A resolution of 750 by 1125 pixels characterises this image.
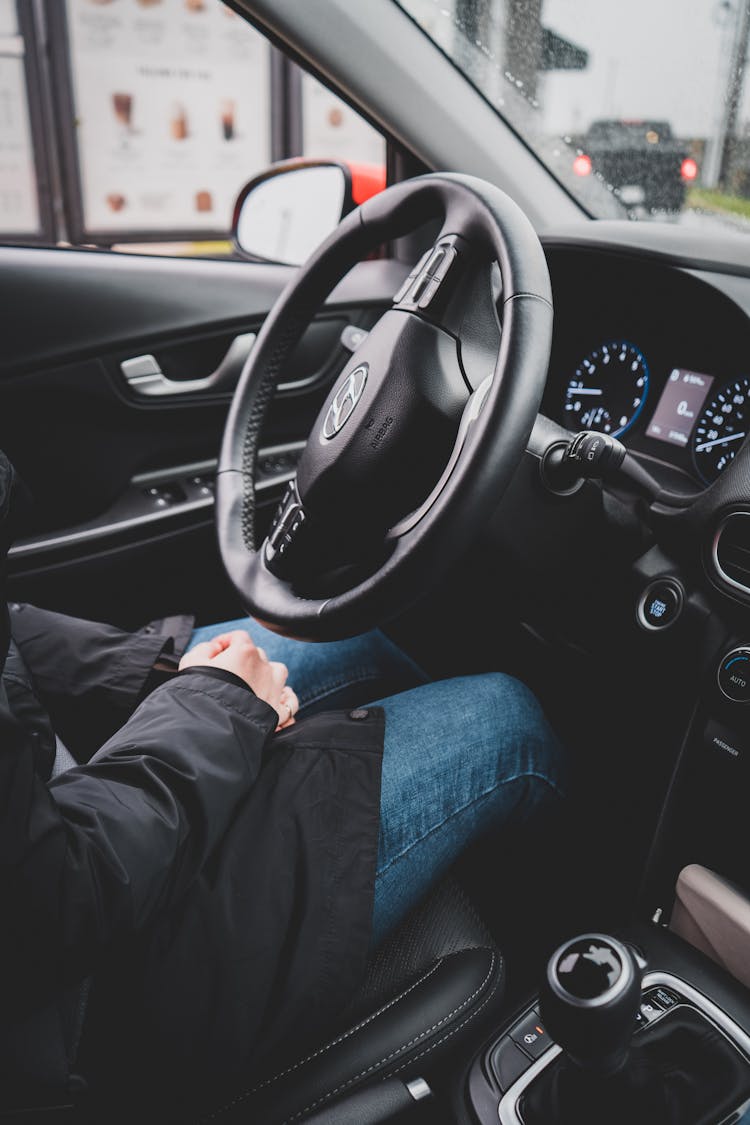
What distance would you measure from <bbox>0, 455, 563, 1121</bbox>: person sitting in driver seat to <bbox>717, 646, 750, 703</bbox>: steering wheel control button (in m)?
0.22

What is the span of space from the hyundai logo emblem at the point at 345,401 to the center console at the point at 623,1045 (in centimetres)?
51

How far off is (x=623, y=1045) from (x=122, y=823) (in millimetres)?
410

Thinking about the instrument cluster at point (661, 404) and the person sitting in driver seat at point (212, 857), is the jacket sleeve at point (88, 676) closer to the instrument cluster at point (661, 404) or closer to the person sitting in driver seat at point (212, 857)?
the person sitting in driver seat at point (212, 857)

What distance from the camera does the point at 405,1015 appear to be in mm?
825

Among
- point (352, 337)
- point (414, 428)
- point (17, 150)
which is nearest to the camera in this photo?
point (414, 428)

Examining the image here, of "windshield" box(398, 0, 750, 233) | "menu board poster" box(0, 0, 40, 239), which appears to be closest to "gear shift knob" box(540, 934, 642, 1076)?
"windshield" box(398, 0, 750, 233)

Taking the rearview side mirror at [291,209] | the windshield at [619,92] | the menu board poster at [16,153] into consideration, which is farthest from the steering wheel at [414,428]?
the menu board poster at [16,153]

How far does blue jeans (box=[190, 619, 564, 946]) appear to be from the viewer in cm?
88

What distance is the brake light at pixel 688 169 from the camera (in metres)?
1.30

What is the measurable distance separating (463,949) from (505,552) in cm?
40

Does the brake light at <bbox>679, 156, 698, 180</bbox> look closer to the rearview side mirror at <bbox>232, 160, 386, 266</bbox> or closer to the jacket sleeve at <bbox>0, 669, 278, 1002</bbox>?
the rearview side mirror at <bbox>232, 160, 386, 266</bbox>

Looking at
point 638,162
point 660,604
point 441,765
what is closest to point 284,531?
point 441,765

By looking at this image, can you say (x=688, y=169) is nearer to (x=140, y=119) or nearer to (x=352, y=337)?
(x=352, y=337)

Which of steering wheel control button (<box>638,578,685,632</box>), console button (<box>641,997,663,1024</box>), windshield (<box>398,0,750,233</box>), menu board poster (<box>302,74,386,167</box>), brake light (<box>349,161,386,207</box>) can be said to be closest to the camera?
console button (<box>641,997,663,1024</box>)
